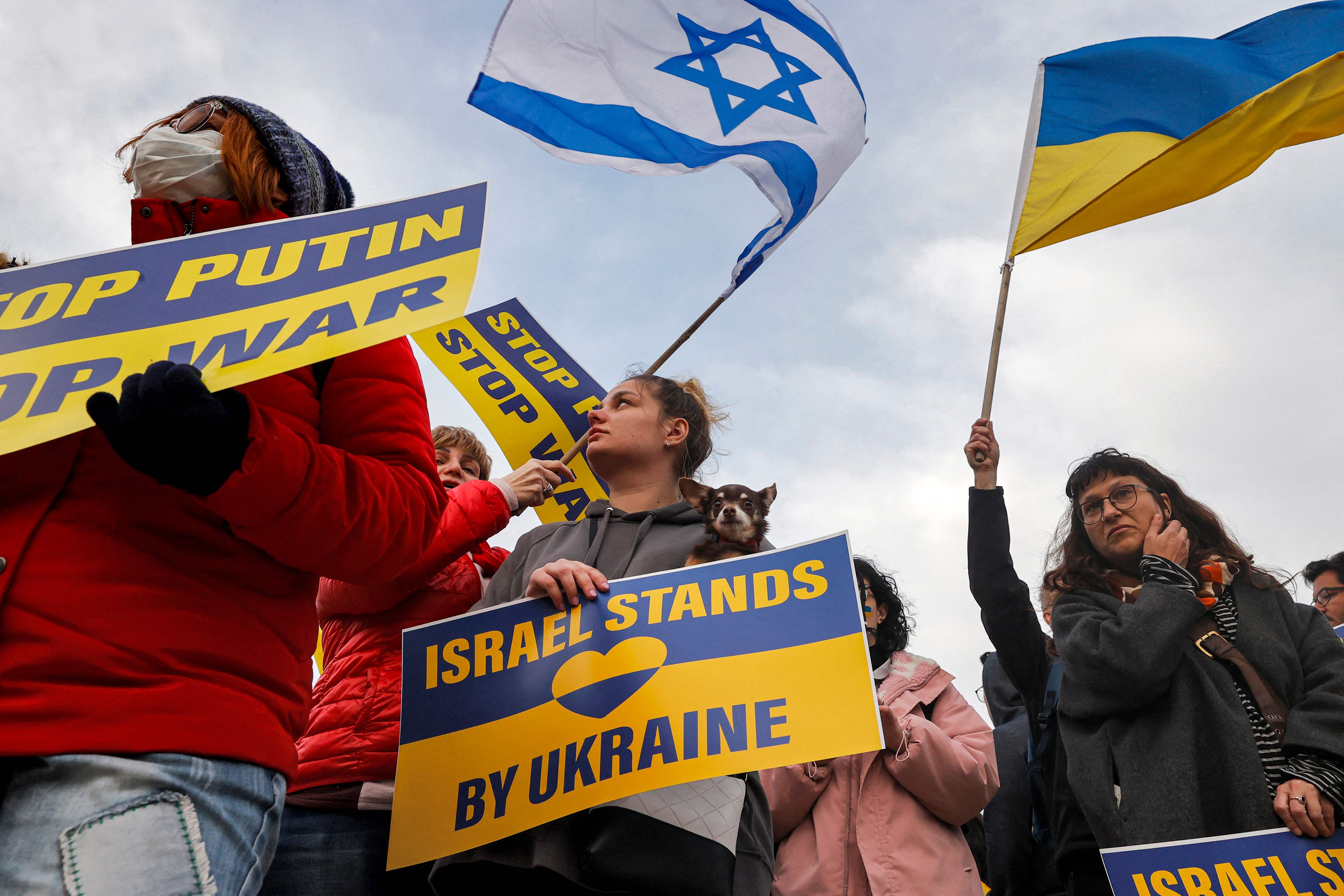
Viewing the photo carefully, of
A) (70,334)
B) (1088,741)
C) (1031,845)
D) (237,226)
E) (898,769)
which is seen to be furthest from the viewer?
(1031,845)

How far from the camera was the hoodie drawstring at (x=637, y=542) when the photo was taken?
2768mm

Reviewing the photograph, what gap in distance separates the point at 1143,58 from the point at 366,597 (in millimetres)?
4313

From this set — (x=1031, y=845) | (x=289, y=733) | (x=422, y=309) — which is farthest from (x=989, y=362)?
(x=289, y=733)

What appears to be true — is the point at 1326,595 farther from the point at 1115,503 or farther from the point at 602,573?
the point at 602,573

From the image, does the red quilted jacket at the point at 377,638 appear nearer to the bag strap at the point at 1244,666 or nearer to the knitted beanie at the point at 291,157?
the knitted beanie at the point at 291,157

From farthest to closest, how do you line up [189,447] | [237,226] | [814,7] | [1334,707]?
[814,7] < [1334,707] < [237,226] < [189,447]

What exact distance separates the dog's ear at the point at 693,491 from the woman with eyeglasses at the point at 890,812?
607 mm

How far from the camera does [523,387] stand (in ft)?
14.3

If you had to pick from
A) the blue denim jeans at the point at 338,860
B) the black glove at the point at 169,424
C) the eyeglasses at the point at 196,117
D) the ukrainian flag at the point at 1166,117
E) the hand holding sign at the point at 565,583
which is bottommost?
the blue denim jeans at the point at 338,860

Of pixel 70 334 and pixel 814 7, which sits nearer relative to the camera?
pixel 70 334

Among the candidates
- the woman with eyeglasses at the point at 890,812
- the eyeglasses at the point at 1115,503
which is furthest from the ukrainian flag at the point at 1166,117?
the woman with eyeglasses at the point at 890,812

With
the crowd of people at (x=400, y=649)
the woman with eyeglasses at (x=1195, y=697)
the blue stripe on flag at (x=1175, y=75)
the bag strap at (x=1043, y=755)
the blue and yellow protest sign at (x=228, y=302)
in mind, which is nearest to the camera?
the crowd of people at (x=400, y=649)

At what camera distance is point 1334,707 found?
297cm

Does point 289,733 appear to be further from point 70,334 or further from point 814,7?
point 814,7
